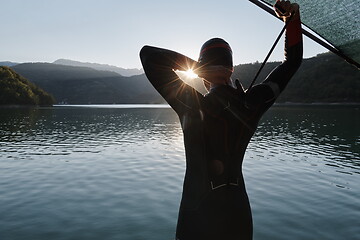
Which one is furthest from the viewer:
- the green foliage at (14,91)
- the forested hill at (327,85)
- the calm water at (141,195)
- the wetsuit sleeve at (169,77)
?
the forested hill at (327,85)

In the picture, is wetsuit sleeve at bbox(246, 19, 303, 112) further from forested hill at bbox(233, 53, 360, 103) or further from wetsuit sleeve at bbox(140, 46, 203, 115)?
forested hill at bbox(233, 53, 360, 103)

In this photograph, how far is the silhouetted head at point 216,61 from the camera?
220cm

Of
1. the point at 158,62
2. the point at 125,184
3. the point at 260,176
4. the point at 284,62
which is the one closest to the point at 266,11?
the point at 284,62

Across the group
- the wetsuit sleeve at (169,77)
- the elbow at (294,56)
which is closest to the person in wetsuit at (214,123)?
the wetsuit sleeve at (169,77)

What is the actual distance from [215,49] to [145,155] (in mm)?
27160

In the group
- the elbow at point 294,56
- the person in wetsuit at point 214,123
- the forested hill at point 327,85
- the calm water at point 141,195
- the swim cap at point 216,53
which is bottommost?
the calm water at point 141,195

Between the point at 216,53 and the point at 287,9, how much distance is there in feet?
2.06

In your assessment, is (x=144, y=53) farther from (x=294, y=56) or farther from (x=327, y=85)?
(x=327, y=85)

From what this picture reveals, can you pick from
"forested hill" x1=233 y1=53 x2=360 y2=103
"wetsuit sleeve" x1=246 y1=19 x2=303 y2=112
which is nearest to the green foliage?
"forested hill" x1=233 y1=53 x2=360 y2=103

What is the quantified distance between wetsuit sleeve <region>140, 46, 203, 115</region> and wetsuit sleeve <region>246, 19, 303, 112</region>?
1.44ft

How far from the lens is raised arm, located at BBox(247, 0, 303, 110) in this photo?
2.16m

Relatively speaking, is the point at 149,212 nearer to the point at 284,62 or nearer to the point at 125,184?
the point at 125,184

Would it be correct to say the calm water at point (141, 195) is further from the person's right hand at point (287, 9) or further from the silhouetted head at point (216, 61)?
the person's right hand at point (287, 9)

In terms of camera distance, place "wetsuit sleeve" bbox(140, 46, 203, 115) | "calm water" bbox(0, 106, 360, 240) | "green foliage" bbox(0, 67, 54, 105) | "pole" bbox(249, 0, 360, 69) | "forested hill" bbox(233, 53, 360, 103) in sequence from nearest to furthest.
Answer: "wetsuit sleeve" bbox(140, 46, 203, 115), "pole" bbox(249, 0, 360, 69), "calm water" bbox(0, 106, 360, 240), "green foliage" bbox(0, 67, 54, 105), "forested hill" bbox(233, 53, 360, 103)
